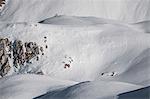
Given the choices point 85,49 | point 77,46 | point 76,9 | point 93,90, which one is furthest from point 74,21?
point 76,9

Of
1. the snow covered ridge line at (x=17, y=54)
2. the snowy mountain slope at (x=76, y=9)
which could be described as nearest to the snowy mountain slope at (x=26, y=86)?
the snow covered ridge line at (x=17, y=54)

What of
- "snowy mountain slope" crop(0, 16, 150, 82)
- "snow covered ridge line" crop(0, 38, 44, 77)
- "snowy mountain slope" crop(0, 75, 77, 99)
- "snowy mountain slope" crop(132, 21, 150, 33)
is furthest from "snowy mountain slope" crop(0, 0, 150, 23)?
"snowy mountain slope" crop(0, 75, 77, 99)

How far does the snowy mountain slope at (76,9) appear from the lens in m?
32.3

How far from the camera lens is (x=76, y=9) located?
108 feet

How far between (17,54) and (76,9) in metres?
15.5

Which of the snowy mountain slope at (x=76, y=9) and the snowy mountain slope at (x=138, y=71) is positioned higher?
the snowy mountain slope at (x=76, y=9)

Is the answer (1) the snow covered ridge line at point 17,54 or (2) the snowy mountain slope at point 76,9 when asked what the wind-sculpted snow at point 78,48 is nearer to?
(1) the snow covered ridge line at point 17,54

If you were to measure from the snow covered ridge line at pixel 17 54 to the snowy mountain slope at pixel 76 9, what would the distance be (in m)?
14.0

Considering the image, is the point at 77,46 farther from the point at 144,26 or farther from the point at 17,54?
the point at 144,26

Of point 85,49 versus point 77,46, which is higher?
point 77,46

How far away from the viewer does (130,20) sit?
32.1m

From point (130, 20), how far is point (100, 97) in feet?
78.5

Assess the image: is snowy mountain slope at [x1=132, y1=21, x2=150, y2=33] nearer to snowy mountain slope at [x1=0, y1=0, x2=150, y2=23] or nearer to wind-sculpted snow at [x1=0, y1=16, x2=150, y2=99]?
wind-sculpted snow at [x1=0, y1=16, x2=150, y2=99]

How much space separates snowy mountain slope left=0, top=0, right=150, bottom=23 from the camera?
32.3 meters
